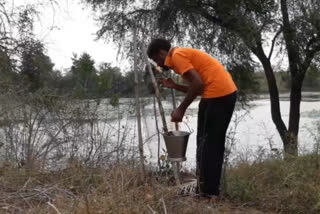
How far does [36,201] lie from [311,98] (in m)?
13.9

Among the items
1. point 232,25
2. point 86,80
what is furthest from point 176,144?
point 232,25

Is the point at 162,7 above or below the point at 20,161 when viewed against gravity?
above

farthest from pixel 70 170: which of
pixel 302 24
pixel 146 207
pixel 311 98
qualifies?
pixel 311 98

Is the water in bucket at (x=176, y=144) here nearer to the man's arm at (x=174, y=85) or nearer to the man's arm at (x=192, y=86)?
the man's arm at (x=192, y=86)

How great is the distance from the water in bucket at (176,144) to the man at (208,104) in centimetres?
14

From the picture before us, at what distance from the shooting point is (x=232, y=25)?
9203 mm

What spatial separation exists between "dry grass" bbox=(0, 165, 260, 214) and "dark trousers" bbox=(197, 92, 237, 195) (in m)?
0.21

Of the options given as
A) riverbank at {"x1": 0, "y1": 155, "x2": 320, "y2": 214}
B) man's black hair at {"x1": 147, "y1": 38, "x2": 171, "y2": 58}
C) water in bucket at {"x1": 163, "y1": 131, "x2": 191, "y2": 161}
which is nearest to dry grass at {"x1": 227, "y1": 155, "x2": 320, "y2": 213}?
riverbank at {"x1": 0, "y1": 155, "x2": 320, "y2": 214}

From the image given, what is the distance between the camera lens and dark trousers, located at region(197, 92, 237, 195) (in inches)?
134

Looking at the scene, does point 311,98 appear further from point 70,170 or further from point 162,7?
point 70,170

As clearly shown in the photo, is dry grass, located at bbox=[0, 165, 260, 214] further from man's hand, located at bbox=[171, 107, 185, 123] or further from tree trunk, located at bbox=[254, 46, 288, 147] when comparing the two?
tree trunk, located at bbox=[254, 46, 288, 147]

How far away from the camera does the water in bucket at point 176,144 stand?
11.3ft

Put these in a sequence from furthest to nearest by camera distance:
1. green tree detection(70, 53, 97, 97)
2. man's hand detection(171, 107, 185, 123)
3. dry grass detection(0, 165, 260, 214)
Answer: green tree detection(70, 53, 97, 97) → man's hand detection(171, 107, 185, 123) → dry grass detection(0, 165, 260, 214)

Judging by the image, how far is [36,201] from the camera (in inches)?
132
